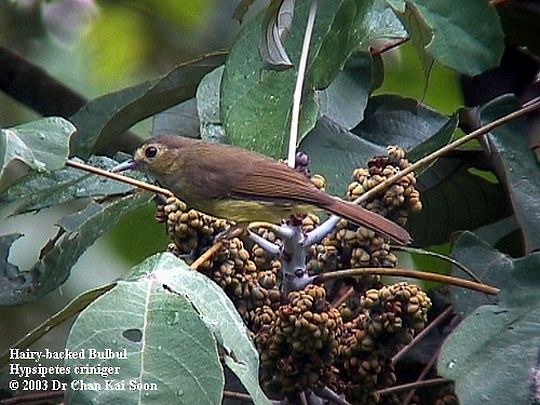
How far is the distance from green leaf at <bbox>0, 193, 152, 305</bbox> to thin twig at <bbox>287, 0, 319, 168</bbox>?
22 centimetres

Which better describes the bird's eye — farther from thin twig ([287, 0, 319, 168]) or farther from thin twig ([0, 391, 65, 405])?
thin twig ([0, 391, 65, 405])

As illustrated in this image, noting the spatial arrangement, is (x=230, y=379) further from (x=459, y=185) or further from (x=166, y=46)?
(x=166, y=46)

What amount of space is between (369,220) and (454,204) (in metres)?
0.44

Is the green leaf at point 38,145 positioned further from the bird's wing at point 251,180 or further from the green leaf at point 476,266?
the green leaf at point 476,266

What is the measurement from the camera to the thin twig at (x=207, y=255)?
4.42 feet

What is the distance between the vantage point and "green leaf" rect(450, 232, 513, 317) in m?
1.48

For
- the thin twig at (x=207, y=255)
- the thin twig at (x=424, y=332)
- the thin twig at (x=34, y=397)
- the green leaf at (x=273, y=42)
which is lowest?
the thin twig at (x=34, y=397)

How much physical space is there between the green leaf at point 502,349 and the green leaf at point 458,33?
→ 33 centimetres

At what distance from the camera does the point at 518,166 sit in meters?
1.63

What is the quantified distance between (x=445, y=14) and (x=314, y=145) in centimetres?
30

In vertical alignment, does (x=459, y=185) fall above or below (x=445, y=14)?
below

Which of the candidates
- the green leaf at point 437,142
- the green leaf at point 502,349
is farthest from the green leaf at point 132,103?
the green leaf at point 502,349

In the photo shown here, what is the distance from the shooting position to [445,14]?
1495 millimetres

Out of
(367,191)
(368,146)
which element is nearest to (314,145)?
(368,146)
